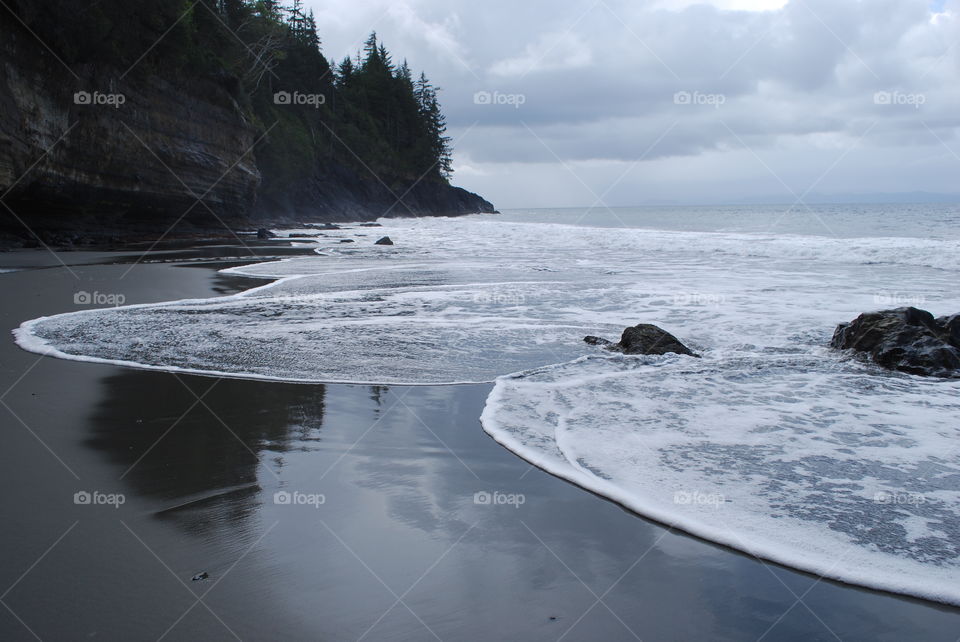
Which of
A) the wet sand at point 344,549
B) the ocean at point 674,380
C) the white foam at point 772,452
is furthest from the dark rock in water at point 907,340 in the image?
the wet sand at point 344,549

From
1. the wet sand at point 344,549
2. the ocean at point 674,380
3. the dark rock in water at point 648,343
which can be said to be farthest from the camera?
the dark rock in water at point 648,343

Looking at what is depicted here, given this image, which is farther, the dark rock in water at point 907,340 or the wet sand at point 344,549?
the dark rock in water at point 907,340

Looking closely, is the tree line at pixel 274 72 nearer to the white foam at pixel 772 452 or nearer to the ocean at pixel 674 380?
the ocean at pixel 674 380

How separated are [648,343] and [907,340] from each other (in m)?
2.53

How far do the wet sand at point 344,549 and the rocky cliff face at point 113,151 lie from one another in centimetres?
1678

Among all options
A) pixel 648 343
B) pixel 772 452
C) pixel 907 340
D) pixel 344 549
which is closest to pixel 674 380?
pixel 648 343

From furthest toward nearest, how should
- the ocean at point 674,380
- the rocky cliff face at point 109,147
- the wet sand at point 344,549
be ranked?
the rocky cliff face at point 109,147
the ocean at point 674,380
the wet sand at point 344,549

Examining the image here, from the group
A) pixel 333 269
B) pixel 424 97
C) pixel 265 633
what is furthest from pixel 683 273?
pixel 424 97

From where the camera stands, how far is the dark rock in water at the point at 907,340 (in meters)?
6.25

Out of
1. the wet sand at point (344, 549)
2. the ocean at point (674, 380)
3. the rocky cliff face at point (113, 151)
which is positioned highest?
the rocky cliff face at point (113, 151)

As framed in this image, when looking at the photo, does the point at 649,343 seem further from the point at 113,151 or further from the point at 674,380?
the point at 113,151

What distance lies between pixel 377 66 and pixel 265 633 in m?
78.1

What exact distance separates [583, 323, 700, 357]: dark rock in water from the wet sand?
108 inches

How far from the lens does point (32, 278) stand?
11.7 m
